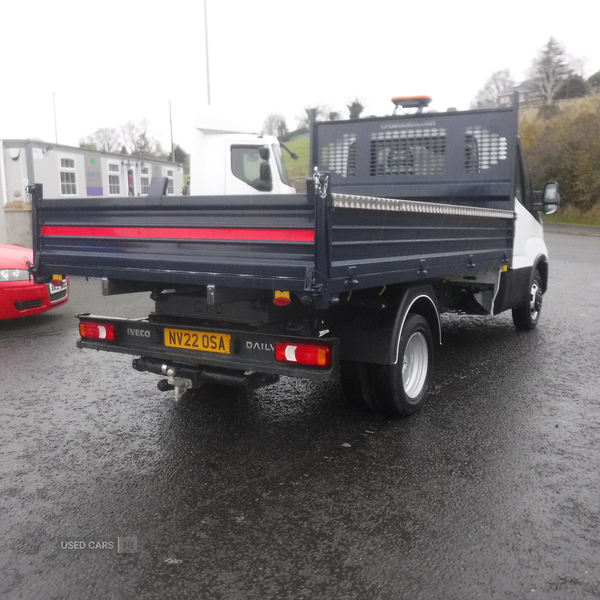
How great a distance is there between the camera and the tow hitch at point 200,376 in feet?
13.8

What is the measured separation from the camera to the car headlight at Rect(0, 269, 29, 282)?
7.80m

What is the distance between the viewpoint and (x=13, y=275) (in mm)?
7875

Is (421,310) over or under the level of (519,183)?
under

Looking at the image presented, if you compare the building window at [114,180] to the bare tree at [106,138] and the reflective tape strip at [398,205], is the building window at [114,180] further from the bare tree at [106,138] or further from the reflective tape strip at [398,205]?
the bare tree at [106,138]

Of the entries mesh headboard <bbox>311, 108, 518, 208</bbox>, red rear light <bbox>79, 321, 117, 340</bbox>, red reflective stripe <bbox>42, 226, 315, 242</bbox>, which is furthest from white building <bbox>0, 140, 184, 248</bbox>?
red reflective stripe <bbox>42, 226, 315, 242</bbox>

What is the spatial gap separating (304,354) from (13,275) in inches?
210

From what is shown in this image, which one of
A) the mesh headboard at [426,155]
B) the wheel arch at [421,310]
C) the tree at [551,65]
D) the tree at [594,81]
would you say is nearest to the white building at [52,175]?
the mesh headboard at [426,155]

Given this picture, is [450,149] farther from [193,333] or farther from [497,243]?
[193,333]

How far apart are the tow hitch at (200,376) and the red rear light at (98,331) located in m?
0.32

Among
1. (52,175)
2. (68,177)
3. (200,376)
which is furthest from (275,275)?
(68,177)

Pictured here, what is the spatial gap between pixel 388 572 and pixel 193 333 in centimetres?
211

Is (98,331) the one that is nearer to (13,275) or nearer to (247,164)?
(13,275)

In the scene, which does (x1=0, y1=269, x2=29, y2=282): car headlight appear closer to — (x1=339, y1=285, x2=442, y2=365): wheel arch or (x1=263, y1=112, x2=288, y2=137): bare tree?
(x1=339, y1=285, x2=442, y2=365): wheel arch

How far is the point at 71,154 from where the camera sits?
72.5 ft
